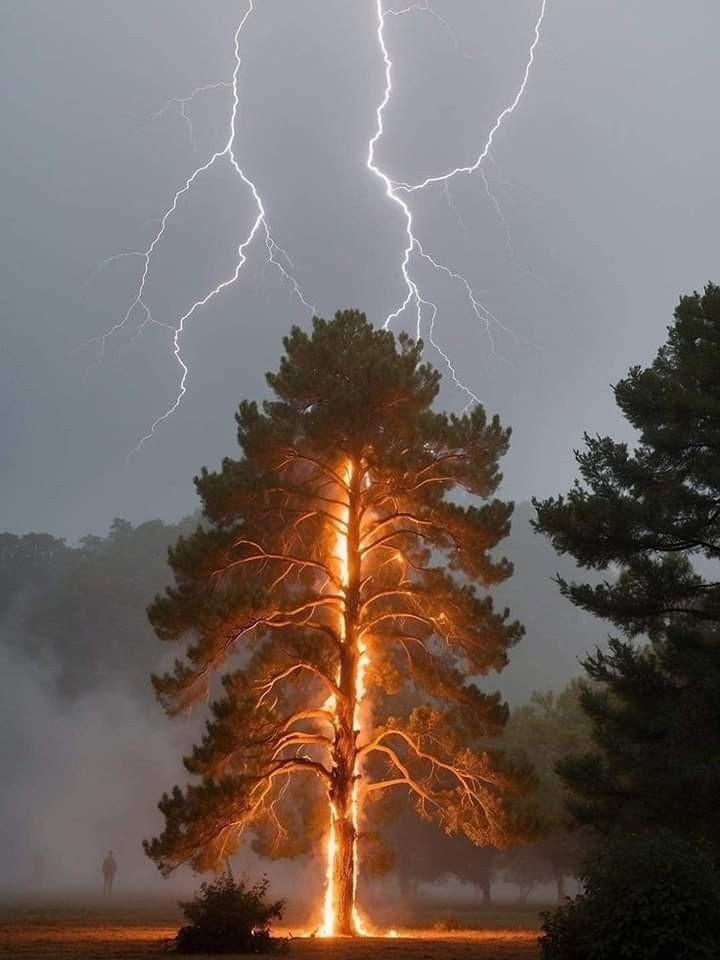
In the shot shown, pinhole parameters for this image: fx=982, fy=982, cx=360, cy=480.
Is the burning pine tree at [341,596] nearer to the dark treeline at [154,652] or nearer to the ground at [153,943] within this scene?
the ground at [153,943]

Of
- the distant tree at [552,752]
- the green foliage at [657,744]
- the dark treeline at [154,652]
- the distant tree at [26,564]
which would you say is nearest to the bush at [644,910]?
the green foliage at [657,744]

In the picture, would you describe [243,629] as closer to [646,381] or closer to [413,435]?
[413,435]

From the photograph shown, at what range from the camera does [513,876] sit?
206ft

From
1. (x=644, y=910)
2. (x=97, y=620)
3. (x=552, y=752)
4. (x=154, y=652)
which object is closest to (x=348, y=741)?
(x=644, y=910)

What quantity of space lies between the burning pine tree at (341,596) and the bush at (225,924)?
6.46 metres

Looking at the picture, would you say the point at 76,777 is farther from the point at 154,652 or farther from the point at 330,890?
the point at 330,890

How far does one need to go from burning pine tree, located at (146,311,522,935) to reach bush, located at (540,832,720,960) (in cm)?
1172

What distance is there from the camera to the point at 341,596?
23.0 meters

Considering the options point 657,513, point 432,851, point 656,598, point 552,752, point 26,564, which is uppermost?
point 26,564

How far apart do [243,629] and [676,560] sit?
9111mm

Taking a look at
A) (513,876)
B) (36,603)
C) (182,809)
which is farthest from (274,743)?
(36,603)

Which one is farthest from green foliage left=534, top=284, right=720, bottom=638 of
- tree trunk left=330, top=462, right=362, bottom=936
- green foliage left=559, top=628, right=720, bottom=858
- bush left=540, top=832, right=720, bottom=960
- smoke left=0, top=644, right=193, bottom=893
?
smoke left=0, top=644, right=193, bottom=893

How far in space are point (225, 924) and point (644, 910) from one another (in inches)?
259

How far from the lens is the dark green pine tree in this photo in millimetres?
17438
